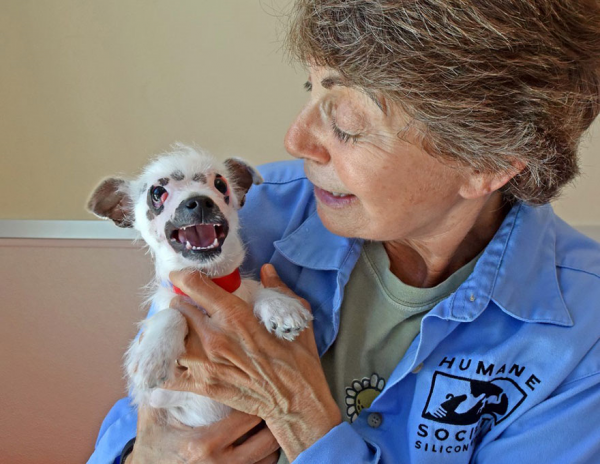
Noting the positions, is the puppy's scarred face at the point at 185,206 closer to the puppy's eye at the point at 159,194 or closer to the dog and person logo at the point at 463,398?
the puppy's eye at the point at 159,194

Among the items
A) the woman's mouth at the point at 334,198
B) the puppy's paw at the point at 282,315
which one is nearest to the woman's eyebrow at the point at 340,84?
the woman's mouth at the point at 334,198

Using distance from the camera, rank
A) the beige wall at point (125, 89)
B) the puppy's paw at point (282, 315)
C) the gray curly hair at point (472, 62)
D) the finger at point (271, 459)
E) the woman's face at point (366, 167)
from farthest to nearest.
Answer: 1. the beige wall at point (125, 89)
2. the finger at point (271, 459)
3. the puppy's paw at point (282, 315)
4. the woman's face at point (366, 167)
5. the gray curly hair at point (472, 62)

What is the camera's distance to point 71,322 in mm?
1890

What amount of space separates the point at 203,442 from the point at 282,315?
0.32 m

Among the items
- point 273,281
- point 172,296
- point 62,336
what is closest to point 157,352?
point 172,296

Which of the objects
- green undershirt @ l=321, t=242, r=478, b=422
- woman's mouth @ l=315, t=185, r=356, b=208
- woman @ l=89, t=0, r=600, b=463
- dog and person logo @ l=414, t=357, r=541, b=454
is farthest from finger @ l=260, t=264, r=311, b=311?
dog and person logo @ l=414, t=357, r=541, b=454

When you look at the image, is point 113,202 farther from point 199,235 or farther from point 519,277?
point 519,277

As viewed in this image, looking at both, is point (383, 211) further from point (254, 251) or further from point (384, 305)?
point (254, 251)

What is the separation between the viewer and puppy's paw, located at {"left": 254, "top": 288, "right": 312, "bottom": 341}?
1.04 metres

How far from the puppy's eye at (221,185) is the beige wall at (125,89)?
33.0 inches

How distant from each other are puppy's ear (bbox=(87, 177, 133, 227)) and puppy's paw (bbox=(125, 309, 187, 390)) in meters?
0.33

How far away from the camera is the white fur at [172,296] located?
98cm

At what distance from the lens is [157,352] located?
97 cm

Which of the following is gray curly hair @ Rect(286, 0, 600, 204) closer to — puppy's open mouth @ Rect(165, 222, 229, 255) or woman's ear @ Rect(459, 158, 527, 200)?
woman's ear @ Rect(459, 158, 527, 200)
